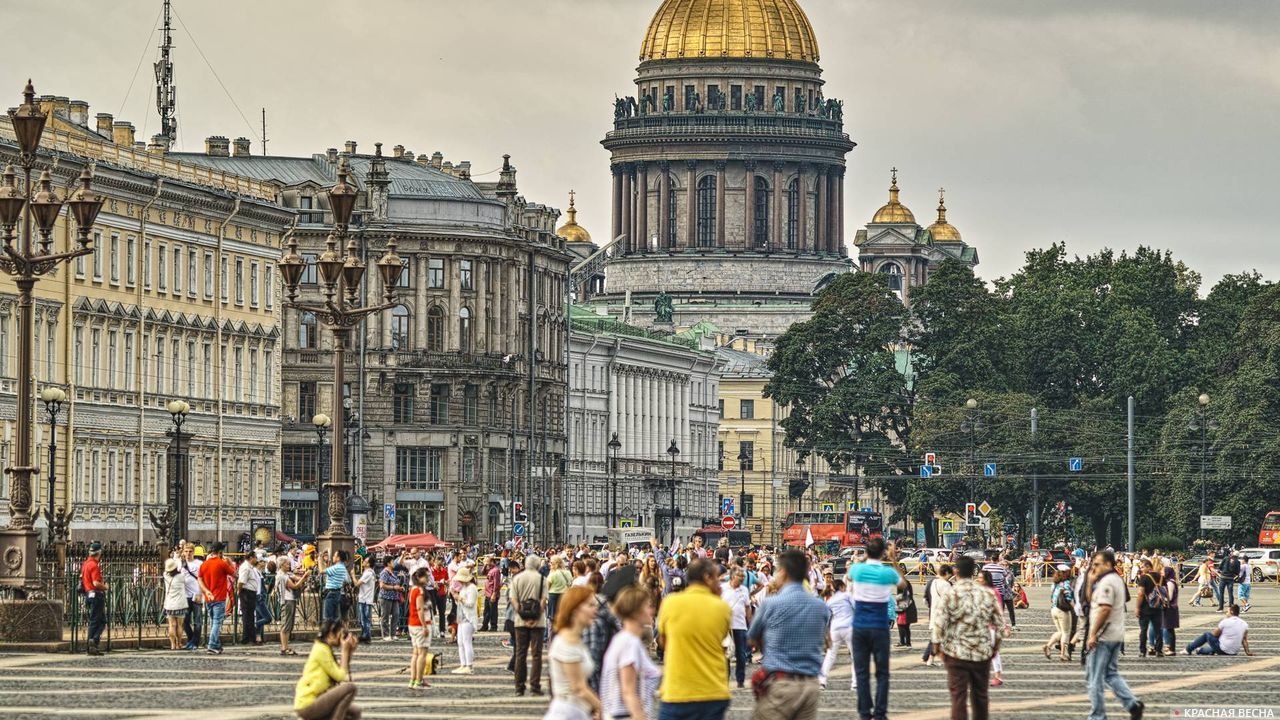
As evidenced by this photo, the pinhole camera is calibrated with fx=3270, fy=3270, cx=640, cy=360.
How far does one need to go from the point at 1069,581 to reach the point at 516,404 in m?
93.3

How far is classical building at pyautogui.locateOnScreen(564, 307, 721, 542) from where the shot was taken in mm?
A: 159000

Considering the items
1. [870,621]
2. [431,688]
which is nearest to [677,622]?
[870,621]

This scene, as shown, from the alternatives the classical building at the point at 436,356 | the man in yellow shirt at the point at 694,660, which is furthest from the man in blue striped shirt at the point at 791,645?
the classical building at the point at 436,356

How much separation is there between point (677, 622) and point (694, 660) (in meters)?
0.33

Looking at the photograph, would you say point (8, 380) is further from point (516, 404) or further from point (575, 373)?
point (575, 373)

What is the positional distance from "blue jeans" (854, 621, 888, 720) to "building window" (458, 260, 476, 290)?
344 feet

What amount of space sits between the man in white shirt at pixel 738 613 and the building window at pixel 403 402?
94.3 meters

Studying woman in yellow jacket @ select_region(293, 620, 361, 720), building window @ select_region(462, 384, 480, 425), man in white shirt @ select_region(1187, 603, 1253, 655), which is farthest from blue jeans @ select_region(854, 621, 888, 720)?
building window @ select_region(462, 384, 480, 425)

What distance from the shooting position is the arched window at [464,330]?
137125 millimetres

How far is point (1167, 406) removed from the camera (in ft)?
452

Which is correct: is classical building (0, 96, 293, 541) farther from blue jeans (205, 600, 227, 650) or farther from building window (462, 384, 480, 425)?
blue jeans (205, 600, 227, 650)

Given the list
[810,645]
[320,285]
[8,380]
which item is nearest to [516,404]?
[320,285]

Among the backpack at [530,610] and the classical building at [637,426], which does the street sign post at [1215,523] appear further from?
the backpack at [530,610]

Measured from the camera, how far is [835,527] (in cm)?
14362
